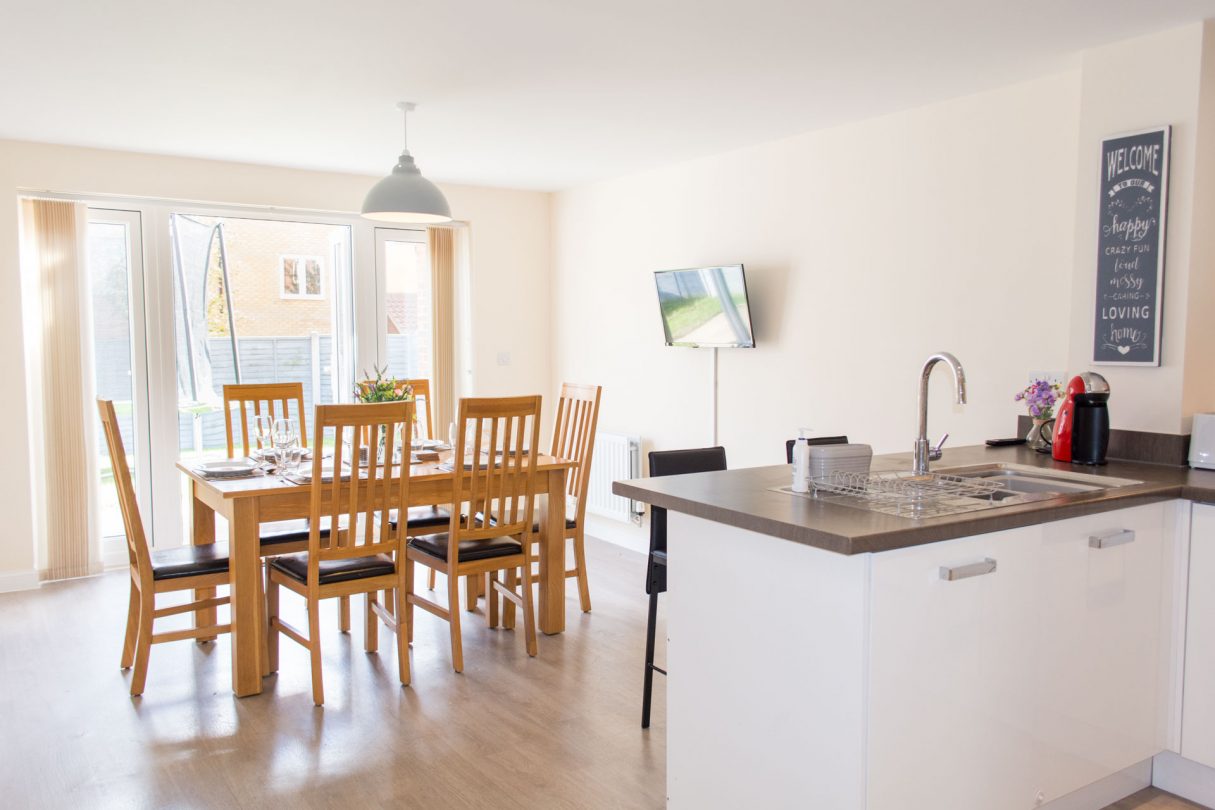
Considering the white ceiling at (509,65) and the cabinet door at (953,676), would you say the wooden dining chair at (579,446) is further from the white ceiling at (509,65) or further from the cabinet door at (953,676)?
the cabinet door at (953,676)

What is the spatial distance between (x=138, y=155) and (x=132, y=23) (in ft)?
7.73

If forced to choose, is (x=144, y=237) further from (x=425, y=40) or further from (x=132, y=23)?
(x=425, y=40)

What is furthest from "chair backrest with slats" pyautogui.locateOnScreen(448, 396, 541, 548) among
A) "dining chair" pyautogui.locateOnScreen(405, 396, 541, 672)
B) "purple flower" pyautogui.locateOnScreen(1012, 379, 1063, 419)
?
"purple flower" pyautogui.locateOnScreen(1012, 379, 1063, 419)

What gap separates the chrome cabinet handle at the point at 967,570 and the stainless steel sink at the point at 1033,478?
0.63 meters

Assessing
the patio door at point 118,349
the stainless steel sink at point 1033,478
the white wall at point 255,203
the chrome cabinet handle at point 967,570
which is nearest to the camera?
the chrome cabinet handle at point 967,570

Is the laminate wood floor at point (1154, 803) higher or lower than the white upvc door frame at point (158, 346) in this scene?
lower

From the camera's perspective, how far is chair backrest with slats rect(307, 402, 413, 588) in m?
3.18

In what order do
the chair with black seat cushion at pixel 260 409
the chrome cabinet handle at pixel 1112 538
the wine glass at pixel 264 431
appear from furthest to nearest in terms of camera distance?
the chair with black seat cushion at pixel 260 409 < the wine glass at pixel 264 431 < the chrome cabinet handle at pixel 1112 538

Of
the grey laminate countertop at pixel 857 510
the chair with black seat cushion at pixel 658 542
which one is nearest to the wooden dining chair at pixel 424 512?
the chair with black seat cushion at pixel 658 542

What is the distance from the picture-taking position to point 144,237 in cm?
517

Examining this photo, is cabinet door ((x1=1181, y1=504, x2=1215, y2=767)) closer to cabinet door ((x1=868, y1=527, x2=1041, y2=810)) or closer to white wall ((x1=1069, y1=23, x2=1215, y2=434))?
white wall ((x1=1069, y1=23, x2=1215, y2=434))

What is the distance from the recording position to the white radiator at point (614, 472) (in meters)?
5.70

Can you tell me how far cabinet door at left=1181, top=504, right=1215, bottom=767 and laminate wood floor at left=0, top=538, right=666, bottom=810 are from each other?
61.0 inches

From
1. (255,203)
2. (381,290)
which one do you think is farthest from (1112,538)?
(255,203)
